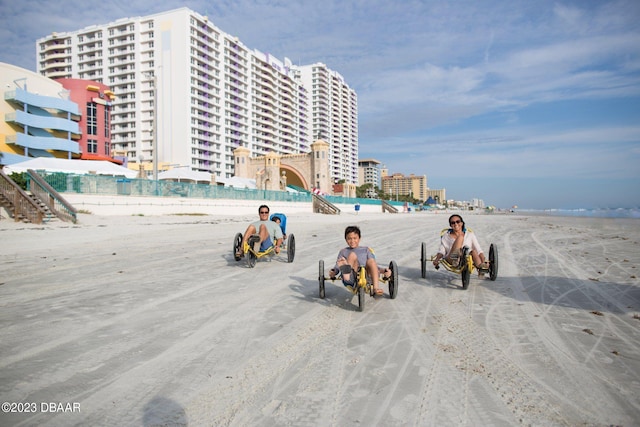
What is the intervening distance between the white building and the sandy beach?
60.3 meters

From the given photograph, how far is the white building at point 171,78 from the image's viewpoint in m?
67.2

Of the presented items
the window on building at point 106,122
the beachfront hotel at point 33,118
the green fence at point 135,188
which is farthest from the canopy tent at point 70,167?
the window on building at point 106,122

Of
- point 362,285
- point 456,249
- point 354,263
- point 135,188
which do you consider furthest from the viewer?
point 135,188

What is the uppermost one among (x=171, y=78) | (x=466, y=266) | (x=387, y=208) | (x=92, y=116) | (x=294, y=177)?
(x=171, y=78)

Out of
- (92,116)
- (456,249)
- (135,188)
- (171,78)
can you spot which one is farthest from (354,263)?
(171,78)

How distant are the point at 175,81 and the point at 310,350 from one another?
243 feet

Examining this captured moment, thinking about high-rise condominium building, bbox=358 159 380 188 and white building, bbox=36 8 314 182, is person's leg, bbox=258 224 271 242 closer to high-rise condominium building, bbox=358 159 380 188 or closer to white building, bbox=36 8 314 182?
white building, bbox=36 8 314 182

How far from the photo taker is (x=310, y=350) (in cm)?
323

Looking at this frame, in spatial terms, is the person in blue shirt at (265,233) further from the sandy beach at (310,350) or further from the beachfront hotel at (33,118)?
the beachfront hotel at (33,118)

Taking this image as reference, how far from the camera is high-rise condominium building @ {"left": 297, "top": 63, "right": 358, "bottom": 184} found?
117 meters

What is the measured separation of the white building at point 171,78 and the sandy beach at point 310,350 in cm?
6034

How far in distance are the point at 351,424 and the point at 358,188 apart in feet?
341

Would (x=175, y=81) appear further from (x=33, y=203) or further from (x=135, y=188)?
→ (x=33, y=203)

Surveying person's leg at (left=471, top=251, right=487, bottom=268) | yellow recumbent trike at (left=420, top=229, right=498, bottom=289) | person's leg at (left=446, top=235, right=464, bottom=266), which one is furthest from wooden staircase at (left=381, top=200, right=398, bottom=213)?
Result: person's leg at (left=446, top=235, right=464, bottom=266)
